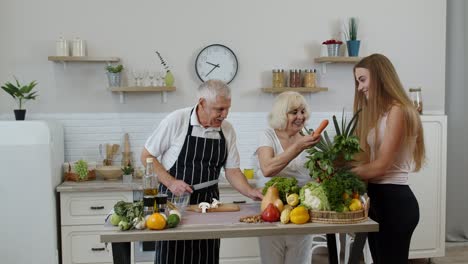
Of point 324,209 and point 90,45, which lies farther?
point 90,45

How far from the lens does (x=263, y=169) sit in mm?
3070

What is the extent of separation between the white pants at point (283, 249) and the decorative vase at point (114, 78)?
2448 millimetres

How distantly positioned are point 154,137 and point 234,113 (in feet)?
6.97

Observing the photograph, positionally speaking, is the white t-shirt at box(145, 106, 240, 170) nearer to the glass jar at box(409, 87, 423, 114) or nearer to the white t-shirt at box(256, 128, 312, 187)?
the white t-shirt at box(256, 128, 312, 187)

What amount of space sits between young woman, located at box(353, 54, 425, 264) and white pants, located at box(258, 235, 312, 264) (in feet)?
1.33

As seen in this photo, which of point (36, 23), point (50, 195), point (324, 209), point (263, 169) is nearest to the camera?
point (324, 209)

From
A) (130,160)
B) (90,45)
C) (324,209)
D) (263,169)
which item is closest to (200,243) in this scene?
(263,169)

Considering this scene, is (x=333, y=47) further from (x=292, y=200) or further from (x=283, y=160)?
(x=292, y=200)

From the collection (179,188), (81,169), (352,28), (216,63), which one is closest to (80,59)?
(81,169)

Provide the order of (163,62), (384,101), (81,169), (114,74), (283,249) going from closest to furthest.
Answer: (384,101), (283,249), (81,169), (114,74), (163,62)

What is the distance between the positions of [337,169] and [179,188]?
0.83 m

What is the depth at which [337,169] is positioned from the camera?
272cm

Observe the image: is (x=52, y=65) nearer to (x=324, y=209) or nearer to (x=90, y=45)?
(x=90, y=45)

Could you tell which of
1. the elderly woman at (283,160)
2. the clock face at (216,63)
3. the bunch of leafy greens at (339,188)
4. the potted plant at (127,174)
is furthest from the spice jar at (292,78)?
the bunch of leafy greens at (339,188)
